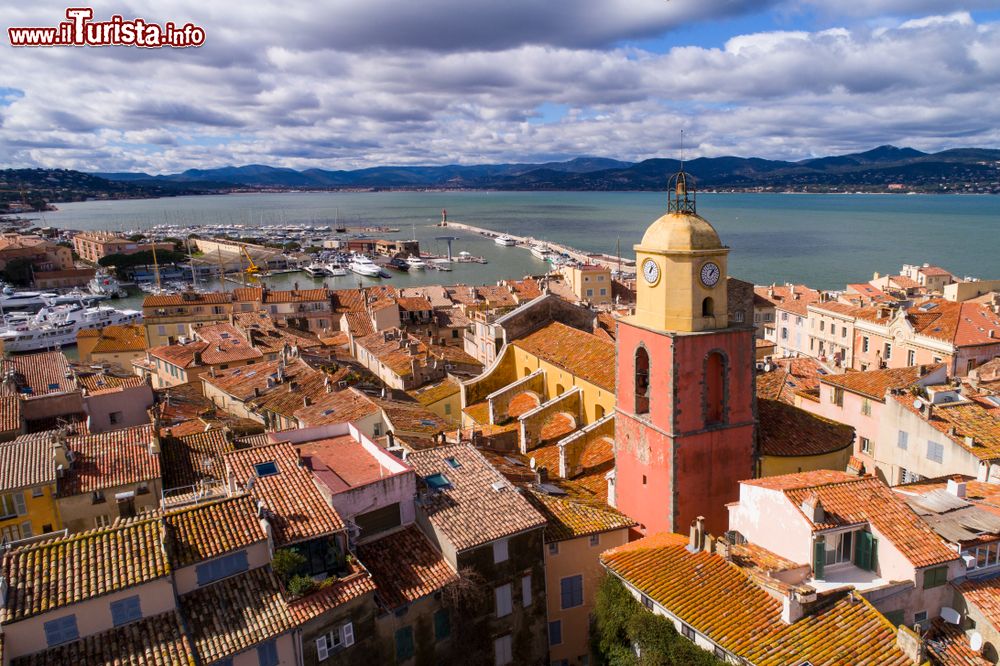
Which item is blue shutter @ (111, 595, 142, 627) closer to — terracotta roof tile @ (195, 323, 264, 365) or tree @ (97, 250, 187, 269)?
terracotta roof tile @ (195, 323, 264, 365)

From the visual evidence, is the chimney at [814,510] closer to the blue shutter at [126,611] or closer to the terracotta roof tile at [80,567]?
the terracotta roof tile at [80,567]

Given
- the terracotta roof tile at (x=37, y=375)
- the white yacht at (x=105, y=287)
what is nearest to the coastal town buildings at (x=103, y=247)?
the white yacht at (x=105, y=287)

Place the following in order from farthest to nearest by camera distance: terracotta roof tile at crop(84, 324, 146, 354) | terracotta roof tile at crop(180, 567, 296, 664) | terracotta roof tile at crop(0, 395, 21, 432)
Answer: terracotta roof tile at crop(84, 324, 146, 354)
terracotta roof tile at crop(0, 395, 21, 432)
terracotta roof tile at crop(180, 567, 296, 664)

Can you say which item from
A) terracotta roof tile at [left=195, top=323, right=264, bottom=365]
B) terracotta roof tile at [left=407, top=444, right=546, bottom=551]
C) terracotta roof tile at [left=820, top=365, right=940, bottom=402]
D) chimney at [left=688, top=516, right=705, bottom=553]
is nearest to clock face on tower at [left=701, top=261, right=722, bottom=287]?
chimney at [left=688, top=516, right=705, bottom=553]

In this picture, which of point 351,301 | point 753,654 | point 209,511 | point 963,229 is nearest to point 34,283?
point 351,301

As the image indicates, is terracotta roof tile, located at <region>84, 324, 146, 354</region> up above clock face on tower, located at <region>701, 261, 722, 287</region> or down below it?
below

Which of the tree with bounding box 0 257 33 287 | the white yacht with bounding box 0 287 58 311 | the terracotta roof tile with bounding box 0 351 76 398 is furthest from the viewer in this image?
the tree with bounding box 0 257 33 287

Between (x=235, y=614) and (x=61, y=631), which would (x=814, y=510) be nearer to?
(x=235, y=614)

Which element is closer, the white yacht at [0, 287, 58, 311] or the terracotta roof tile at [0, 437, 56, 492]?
the terracotta roof tile at [0, 437, 56, 492]
